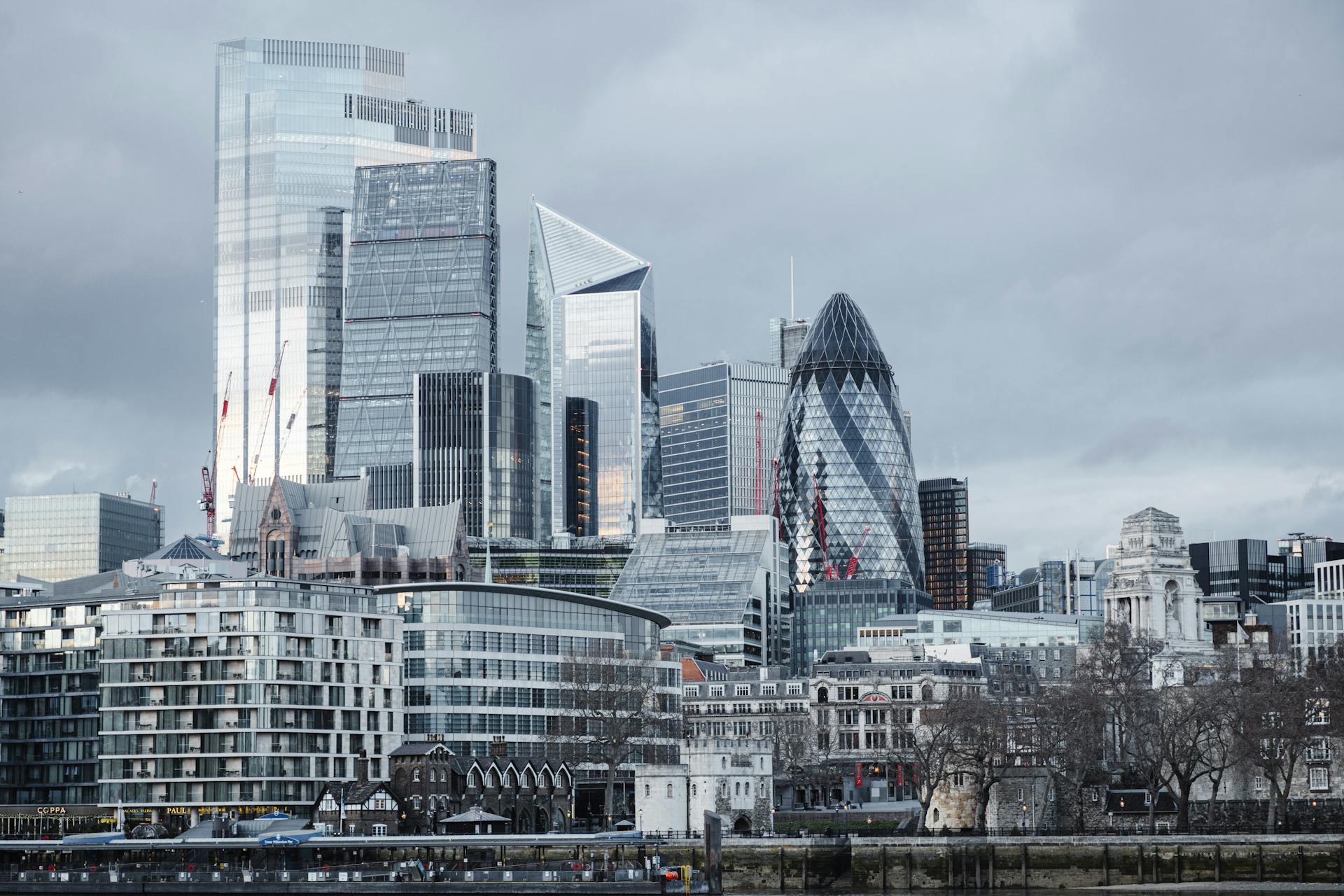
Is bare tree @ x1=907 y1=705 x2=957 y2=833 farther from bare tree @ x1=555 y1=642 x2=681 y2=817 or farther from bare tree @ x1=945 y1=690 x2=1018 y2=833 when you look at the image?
bare tree @ x1=555 y1=642 x2=681 y2=817

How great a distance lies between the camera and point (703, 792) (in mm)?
140125

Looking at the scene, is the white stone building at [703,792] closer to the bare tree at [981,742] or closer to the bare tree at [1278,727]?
the bare tree at [981,742]

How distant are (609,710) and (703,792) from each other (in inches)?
1352

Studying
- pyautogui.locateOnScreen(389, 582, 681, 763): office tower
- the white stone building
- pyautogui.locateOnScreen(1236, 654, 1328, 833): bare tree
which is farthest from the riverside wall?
pyautogui.locateOnScreen(389, 582, 681, 763): office tower

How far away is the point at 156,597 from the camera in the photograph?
16875cm

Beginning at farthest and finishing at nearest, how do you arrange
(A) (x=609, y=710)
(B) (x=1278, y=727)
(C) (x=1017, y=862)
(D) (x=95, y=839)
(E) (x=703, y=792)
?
(A) (x=609, y=710)
(B) (x=1278, y=727)
(E) (x=703, y=792)
(D) (x=95, y=839)
(C) (x=1017, y=862)

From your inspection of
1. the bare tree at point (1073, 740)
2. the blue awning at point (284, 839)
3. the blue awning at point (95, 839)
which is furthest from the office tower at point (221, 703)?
the bare tree at point (1073, 740)

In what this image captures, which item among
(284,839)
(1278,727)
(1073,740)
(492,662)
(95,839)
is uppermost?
(492,662)

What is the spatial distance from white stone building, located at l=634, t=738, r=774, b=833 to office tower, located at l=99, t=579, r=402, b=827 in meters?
30.3

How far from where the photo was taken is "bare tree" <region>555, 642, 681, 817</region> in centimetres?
16938

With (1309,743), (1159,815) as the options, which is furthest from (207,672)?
(1309,743)

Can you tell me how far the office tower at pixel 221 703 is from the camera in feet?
516

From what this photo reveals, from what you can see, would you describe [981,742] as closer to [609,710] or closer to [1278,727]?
[1278,727]

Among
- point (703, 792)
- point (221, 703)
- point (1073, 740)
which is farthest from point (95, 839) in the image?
point (1073, 740)
